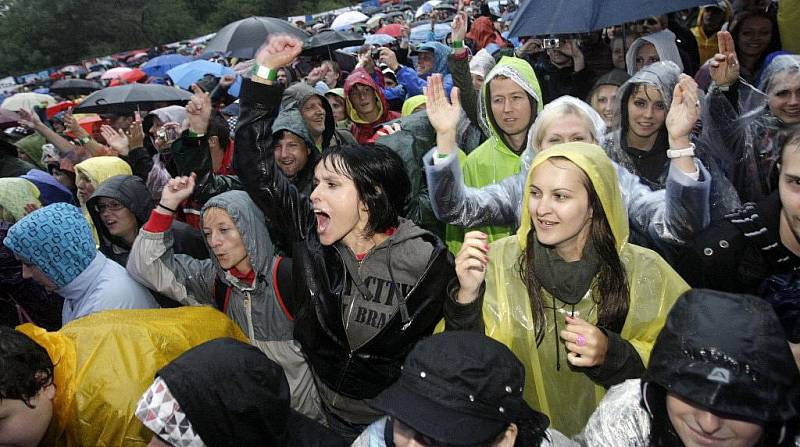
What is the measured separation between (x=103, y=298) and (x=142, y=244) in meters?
0.32

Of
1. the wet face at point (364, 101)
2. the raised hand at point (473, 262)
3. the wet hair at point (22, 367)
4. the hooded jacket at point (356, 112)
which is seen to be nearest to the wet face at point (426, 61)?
the hooded jacket at point (356, 112)

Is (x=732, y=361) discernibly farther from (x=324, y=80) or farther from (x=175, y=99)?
(x=175, y=99)

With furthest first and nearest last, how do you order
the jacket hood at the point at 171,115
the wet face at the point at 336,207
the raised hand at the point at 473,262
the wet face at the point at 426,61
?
the wet face at the point at 426,61 < the jacket hood at the point at 171,115 < the wet face at the point at 336,207 < the raised hand at the point at 473,262

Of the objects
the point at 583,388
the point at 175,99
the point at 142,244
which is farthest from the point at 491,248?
the point at 175,99

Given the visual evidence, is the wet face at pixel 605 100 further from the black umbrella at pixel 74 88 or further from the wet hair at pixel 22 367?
the black umbrella at pixel 74 88

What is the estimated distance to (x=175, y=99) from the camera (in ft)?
24.7

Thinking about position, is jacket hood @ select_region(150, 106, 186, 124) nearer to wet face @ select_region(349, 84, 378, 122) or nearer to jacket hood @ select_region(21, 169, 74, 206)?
jacket hood @ select_region(21, 169, 74, 206)

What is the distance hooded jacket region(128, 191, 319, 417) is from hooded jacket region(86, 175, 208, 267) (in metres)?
0.40

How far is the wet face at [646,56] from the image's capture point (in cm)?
416

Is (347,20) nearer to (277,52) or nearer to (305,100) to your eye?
(305,100)

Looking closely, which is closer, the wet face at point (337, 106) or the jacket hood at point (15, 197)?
the jacket hood at point (15, 197)

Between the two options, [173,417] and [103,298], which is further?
[103,298]

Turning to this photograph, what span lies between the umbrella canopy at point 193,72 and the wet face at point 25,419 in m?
11.5

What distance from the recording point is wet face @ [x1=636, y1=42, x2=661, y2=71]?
4.16 meters
